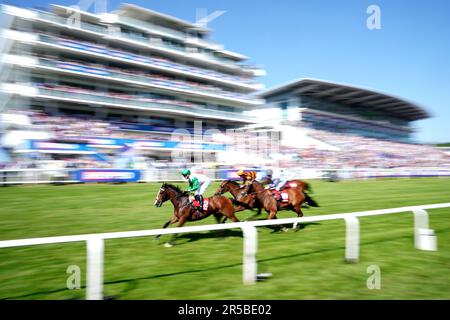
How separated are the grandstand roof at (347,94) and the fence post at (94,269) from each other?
130 ft

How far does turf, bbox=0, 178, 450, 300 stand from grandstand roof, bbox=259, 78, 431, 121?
35.0 m

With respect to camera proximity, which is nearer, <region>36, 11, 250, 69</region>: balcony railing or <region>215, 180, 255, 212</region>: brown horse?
<region>215, 180, 255, 212</region>: brown horse

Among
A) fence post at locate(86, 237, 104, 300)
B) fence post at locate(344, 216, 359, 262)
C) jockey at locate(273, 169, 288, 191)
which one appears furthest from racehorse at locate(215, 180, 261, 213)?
fence post at locate(86, 237, 104, 300)

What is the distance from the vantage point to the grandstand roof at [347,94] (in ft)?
136

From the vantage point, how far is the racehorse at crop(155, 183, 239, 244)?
618 cm

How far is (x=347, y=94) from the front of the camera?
45.2 metres

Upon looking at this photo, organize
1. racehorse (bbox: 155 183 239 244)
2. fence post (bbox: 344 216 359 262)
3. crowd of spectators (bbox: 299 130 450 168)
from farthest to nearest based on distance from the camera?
1. crowd of spectators (bbox: 299 130 450 168)
2. racehorse (bbox: 155 183 239 244)
3. fence post (bbox: 344 216 359 262)

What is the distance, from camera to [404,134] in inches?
2243

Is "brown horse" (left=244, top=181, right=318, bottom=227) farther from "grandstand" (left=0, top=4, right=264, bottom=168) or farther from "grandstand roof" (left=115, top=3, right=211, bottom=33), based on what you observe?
"grandstand roof" (left=115, top=3, right=211, bottom=33)

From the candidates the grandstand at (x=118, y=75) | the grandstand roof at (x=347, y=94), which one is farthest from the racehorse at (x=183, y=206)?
the grandstand roof at (x=347, y=94)

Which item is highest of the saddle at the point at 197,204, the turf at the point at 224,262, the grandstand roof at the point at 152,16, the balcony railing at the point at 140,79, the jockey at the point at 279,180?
the grandstand roof at the point at 152,16

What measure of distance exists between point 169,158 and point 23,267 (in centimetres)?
2388

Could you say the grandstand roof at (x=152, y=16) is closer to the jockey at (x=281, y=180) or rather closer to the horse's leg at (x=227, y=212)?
the jockey at (x=281, y=180)
